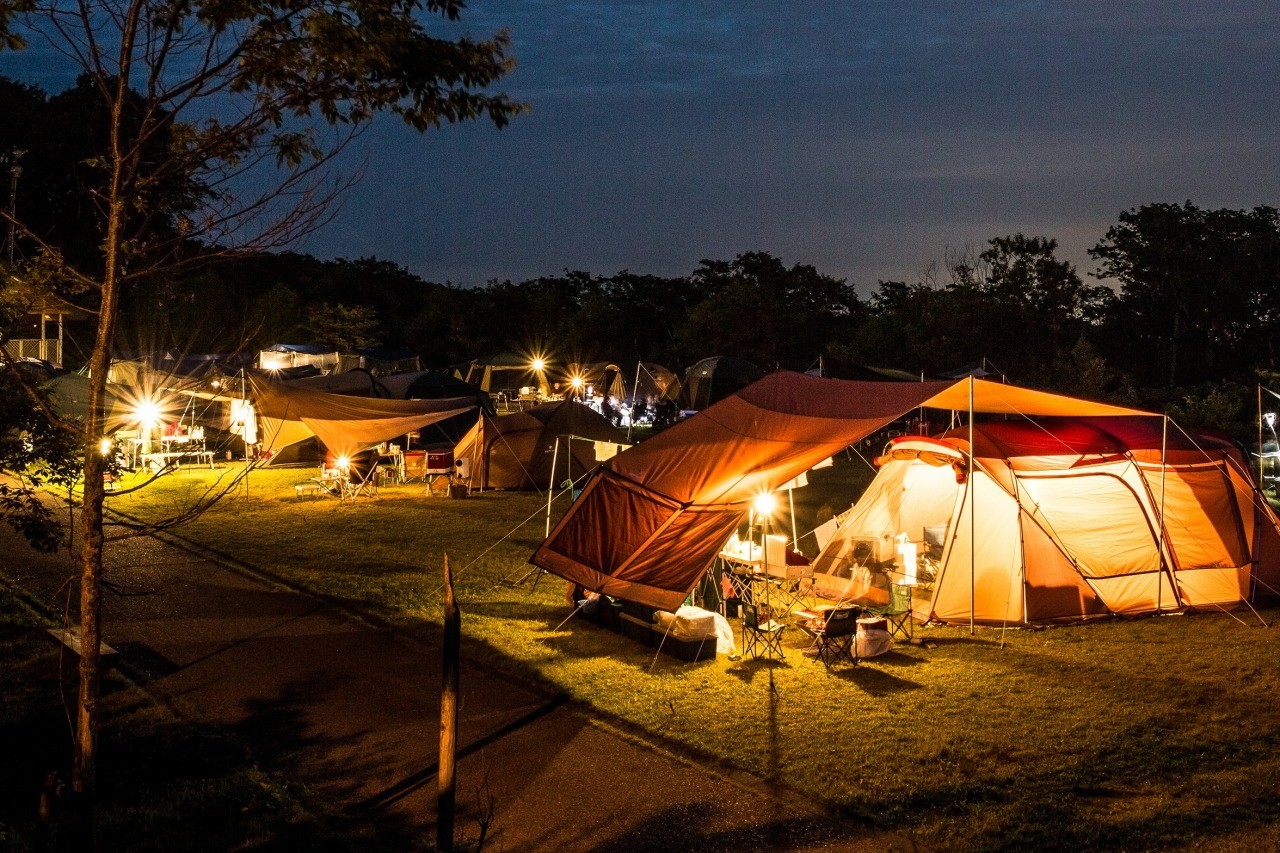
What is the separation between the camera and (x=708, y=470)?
9328 mm

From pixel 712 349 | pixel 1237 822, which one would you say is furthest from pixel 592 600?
pixel 712 349

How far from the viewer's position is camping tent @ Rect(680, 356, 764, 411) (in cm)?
3662

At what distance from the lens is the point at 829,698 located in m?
7.55

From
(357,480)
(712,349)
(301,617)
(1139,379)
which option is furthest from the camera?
(712,349)

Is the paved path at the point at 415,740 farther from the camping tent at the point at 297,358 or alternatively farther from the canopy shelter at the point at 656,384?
the canopy shelter at the point at 656,384

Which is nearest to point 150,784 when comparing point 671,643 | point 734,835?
point 734,835

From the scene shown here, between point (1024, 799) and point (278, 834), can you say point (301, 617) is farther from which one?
point (1024, 799)

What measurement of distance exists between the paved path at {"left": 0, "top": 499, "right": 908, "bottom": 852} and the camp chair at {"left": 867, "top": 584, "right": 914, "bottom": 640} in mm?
3378

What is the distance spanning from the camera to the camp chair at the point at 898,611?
9.16 m

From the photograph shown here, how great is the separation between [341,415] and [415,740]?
12.7 m

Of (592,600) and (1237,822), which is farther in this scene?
(592,600)

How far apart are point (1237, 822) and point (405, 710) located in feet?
17.0

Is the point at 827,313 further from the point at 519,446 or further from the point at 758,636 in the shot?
the point at 758,636

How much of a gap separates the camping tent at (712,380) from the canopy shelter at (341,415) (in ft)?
60.6
